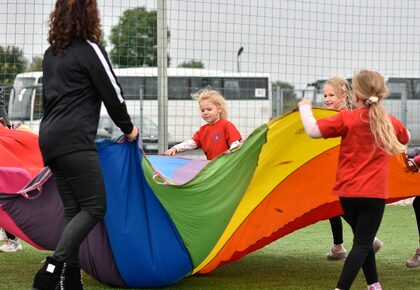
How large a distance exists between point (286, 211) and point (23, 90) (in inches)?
519

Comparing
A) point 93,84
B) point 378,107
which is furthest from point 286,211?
point 93,84

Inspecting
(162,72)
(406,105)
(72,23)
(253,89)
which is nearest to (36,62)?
(162,72)

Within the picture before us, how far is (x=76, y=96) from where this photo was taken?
4395 mm

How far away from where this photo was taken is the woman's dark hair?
4402 mm

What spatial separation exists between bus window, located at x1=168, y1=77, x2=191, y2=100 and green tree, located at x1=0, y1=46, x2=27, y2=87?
234 cm

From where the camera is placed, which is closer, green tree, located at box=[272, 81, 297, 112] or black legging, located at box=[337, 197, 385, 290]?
black legging, located at box=[337, 197, 385, 290]

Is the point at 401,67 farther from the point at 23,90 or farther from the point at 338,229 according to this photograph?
the point at 23,90

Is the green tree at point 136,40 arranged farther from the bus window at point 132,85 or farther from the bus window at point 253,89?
the bus window at point 253,89

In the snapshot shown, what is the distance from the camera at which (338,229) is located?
21.5 feet

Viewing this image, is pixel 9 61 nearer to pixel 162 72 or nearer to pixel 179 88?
pixel 162 72

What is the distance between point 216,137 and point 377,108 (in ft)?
7.05

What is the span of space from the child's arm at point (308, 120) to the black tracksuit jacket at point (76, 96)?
3.32 ft

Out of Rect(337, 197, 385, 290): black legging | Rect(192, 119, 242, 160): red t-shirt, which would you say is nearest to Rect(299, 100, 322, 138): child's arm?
Rect(337, 197, 385, 290): black legging

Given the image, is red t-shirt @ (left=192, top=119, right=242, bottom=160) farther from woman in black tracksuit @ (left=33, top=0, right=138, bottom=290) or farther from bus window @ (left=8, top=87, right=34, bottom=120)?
bus window @ (left=8, top=87, right=34, bottom=120)
